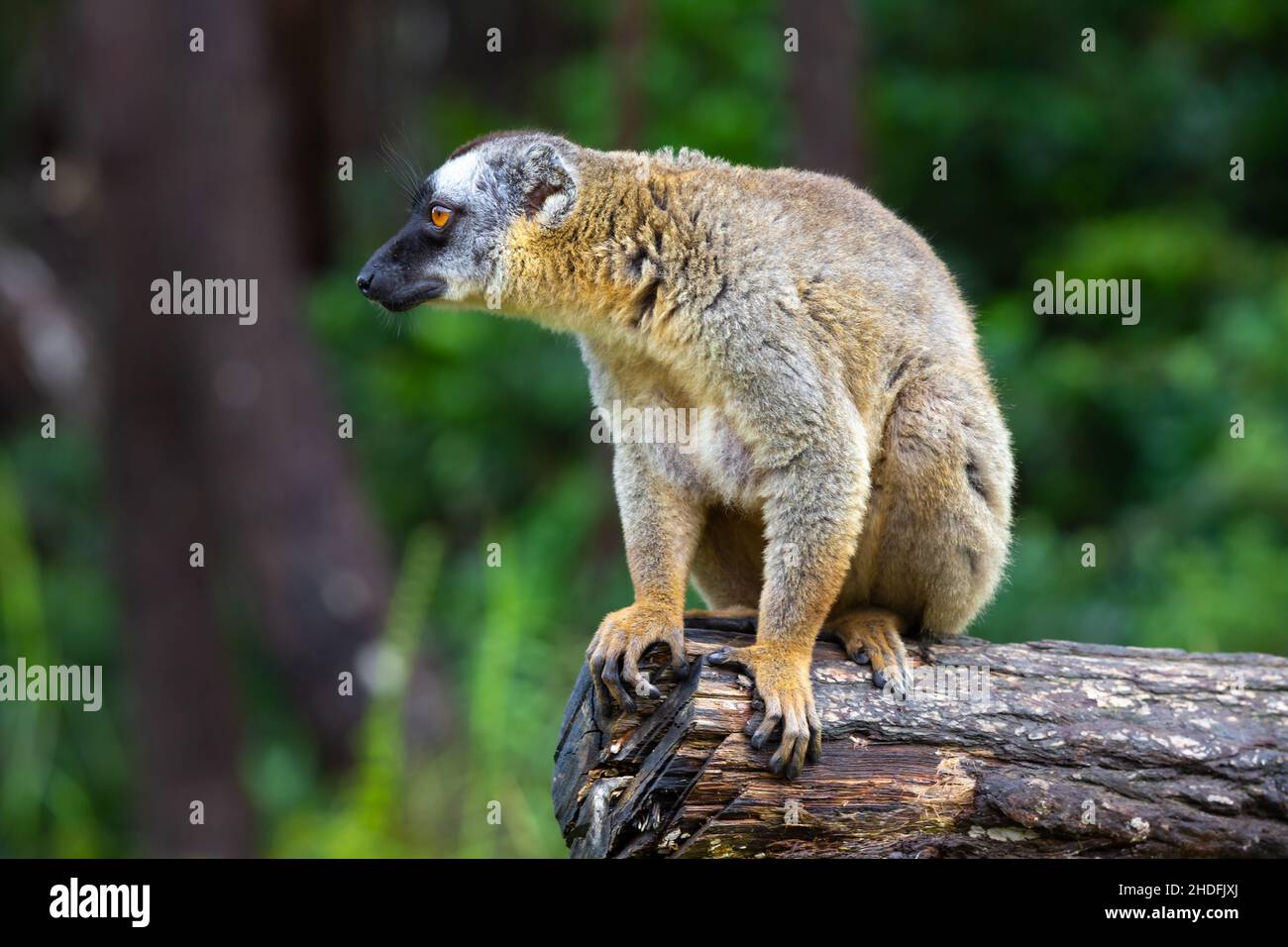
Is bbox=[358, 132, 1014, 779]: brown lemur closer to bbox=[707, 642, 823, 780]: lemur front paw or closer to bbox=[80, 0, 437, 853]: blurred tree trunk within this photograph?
bbox=[707, 642, 823, 780]: lemur front paw

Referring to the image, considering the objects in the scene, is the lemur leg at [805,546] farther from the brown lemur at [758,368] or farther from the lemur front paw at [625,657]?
the lemur front paw at [625,657]

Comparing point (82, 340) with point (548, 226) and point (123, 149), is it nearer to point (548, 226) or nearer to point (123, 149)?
point (123, 149)

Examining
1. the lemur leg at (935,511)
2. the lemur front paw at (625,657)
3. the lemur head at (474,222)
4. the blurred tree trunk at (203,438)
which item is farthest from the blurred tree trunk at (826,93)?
the lemur front paw at (625,657)

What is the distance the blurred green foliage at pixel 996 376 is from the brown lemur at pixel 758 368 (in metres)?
2.44

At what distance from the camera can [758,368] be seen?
5.00 m

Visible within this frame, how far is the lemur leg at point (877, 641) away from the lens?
4.76 metres

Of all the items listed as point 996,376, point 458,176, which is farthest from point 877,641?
point 996,376

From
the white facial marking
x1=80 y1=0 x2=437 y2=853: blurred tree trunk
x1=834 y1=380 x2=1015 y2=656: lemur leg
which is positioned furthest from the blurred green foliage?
x1=834 y1=380 x2=1015 y2=656: lemur leg

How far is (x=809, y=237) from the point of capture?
17.1 ft

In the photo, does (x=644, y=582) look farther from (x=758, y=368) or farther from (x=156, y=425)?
(x=156, y=425)

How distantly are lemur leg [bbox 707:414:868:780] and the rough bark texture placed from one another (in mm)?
126

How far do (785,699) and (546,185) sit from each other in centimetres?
216

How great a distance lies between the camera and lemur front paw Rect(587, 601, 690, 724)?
464 centimetres

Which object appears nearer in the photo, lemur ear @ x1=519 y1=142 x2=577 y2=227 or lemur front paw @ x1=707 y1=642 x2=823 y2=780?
lemur front paw @ x1=707 y1=642 x2=823 y2=780
